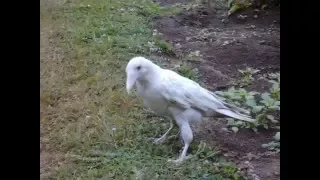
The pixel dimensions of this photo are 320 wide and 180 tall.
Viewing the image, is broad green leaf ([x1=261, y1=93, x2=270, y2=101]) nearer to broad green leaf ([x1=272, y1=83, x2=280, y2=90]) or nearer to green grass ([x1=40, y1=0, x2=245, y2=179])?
broad green leaf ([x1=272, y1=83, x2=280, y2=90])

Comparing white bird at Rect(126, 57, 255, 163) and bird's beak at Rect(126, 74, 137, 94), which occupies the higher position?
bird's beak at Rect(126, 74, 137, 94)

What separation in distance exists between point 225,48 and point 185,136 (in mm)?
218

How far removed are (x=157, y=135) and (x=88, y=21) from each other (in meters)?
0.30

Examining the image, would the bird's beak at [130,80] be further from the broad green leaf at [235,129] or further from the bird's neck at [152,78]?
the broad green leaf at [235,129]

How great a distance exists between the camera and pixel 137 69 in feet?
4.04

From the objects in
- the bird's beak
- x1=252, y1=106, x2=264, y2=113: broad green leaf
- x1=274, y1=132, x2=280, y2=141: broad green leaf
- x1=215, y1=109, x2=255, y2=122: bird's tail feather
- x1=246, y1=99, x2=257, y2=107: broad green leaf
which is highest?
the bird's beak

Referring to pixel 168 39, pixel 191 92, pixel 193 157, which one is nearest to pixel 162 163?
pixel 193 157

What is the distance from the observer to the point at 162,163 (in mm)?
1216

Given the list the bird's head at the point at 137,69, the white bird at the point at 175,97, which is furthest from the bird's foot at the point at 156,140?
the bird's head at the point at 137,69

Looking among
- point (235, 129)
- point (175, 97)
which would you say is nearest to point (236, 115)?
point (235, 129)

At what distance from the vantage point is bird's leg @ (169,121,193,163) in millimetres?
1225

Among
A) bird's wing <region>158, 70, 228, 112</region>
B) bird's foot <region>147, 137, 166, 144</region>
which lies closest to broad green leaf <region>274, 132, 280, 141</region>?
bird's wing <region>158, 70, 228, 112</region>

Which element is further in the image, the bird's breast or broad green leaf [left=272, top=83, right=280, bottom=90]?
the bird's breast

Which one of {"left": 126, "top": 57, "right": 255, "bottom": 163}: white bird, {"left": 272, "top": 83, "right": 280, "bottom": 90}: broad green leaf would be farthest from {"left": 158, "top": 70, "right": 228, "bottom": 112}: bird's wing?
{"left": 272, "top": 83, "right": 280, "bottom": 90}: broad green leaf
